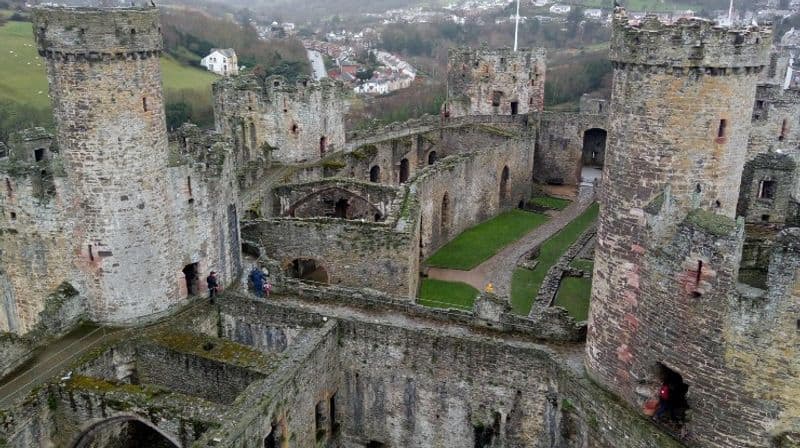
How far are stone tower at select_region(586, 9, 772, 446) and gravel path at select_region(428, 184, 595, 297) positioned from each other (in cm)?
1213

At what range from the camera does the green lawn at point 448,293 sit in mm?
25219

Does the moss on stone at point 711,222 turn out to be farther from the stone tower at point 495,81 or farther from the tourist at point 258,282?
the stone tower at point 495,81

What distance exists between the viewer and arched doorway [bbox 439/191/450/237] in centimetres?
3159

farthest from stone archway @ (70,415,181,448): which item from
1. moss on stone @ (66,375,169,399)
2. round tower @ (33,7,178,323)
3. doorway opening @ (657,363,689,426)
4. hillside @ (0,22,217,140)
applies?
hillside @ (0,22,217,140)

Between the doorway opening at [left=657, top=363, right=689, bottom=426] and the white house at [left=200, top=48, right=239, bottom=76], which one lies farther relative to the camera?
the white house at [left=200, top=48, right=239, bottom=76]

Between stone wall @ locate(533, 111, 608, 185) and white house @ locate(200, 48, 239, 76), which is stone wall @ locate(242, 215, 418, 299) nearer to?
stone wall @ locate(533, 111, 608, 185)

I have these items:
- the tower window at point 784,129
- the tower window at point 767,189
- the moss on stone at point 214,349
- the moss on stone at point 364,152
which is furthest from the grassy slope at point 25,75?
the tower window at point 767,189

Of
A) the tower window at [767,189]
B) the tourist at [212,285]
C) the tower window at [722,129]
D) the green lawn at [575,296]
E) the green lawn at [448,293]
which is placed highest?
the tower window at [722,129]

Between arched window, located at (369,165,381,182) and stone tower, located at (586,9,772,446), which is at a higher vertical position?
stone tower, located at (586,9,772,446)

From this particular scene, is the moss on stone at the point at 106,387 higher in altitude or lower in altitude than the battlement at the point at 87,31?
lower

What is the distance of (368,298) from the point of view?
19.8 m

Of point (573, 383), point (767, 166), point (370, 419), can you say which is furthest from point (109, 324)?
point (767, 166)

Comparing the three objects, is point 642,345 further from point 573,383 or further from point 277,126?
point 277,126

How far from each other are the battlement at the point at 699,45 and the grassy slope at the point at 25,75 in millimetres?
39432
